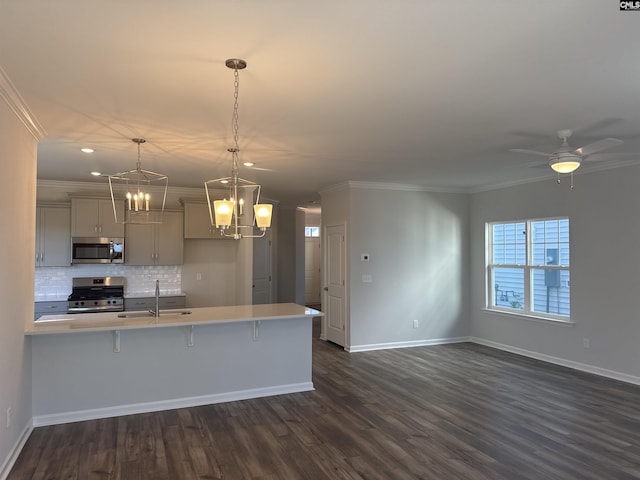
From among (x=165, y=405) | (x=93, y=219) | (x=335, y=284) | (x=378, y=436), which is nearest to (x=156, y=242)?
(x=93, y=219)

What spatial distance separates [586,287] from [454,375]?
206 cm

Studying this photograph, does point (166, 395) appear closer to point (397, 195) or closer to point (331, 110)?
point (331, 110)

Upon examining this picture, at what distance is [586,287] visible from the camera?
18.7 ft

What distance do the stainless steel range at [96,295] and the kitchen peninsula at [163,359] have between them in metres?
1.92

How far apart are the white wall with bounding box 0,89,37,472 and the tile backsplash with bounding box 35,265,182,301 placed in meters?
2.99

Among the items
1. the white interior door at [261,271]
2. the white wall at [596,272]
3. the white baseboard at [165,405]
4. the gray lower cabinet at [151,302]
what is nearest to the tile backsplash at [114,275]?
the gray lower cabinet at [151,302]

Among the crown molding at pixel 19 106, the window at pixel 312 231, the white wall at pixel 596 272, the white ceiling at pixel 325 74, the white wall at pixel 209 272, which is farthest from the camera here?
the window at pixel 312 231

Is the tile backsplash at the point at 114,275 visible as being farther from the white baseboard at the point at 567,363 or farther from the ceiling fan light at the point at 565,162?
the ceiling fan light at the point at 565,162

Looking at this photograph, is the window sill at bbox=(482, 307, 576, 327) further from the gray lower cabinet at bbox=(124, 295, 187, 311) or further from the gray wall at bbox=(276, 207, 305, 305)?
the gray lower cabinet at bbox=(124, 295, 187, 311)

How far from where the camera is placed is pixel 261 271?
8.99 meters

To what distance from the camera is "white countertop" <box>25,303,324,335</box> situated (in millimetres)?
3904

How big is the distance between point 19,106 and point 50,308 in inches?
156

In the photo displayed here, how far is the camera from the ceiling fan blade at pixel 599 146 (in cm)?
322

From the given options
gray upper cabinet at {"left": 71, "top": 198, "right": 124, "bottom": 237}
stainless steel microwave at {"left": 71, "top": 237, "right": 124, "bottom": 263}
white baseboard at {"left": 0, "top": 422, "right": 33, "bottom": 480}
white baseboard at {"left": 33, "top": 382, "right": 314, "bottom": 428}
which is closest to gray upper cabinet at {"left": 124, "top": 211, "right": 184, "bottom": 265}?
stainless steel microwave at {"left": 71, "top": 237, "right": 124, "bottom": 263}
